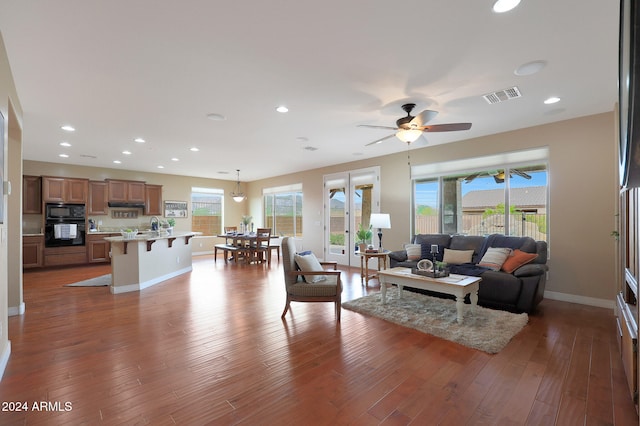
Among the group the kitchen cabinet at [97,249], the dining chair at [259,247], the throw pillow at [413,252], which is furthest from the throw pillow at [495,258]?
the kitchen cabinet at [97,249]

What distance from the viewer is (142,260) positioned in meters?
5.24

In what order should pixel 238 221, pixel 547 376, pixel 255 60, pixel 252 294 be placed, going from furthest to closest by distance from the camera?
pixel 238 221 < pixel 252 294 < pixel 255 60 < pixel 547 376

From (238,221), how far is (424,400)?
33.0 ft

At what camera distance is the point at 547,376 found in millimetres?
2398

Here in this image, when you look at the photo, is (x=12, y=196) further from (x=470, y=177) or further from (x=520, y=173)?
(x=520, y=173)

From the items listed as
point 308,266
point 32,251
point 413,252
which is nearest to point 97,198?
point 32,251

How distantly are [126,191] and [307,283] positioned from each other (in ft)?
24.5

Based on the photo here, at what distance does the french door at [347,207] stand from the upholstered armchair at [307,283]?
3538 mm

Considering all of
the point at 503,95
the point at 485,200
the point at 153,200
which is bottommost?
the point at 485,200

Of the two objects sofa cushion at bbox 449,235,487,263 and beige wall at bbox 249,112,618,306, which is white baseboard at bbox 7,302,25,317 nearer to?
sofa cushion at bbox 449,235,487,263

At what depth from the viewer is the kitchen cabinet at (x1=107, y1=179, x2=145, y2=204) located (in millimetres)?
8305

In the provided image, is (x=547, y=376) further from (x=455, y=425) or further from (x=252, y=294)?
(x=252, y=294)

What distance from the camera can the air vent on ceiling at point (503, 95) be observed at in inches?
133

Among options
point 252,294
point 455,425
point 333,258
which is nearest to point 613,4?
point 455,425
